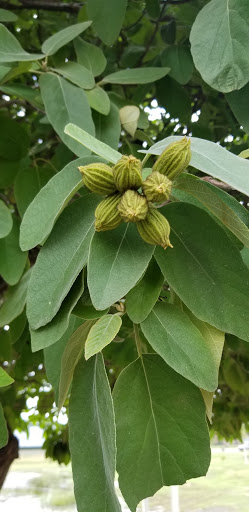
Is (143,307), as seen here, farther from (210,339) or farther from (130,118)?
(130,118)

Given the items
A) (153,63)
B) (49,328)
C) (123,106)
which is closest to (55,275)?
(49,328)

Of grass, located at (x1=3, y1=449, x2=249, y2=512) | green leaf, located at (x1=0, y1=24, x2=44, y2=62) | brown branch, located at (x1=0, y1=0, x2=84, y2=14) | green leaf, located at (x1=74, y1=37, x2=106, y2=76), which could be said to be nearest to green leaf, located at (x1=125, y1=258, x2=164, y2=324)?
green leaf, located at (x1=0, y1=24, x2=44, y2=62)

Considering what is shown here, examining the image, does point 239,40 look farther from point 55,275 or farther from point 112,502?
point 112,502

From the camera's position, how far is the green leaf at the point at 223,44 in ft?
1.71

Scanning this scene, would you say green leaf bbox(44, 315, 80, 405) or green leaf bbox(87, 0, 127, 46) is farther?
green leaf bbox(87, 0, 127, 46)

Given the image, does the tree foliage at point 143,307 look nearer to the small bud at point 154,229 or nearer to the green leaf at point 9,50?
the small bud at point 154,229

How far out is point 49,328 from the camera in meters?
0.39

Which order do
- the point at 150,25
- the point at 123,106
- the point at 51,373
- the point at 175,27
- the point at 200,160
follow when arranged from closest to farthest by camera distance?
the point at 200,160
the point at 51,373
the point at 123,106
the point at 175,27
the point at 150,25

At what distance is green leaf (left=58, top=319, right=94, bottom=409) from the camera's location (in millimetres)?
418

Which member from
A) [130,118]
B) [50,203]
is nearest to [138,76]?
[130,118]

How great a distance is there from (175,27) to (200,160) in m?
0.70

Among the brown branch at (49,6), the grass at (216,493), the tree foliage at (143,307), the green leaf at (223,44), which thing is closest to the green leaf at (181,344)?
the tree foliage at (143,307)

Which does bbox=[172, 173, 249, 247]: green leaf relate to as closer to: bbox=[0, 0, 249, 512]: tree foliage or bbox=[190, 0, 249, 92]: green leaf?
bbox=[0, 0, 249, 512]: tree foliage

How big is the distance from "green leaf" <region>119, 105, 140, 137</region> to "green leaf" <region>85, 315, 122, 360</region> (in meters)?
0.39
